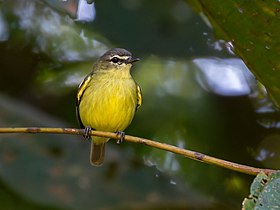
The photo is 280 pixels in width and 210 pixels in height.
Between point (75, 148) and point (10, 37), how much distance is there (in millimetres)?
770

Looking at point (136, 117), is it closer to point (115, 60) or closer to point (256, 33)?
point (115, 60)

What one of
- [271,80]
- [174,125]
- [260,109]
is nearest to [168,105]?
[174,125]

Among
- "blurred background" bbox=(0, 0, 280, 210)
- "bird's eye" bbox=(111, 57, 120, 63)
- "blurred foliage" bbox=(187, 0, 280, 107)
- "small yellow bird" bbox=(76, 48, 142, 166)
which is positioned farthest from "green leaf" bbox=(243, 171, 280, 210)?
"bird's eye" bbox=(111, 57, 120, 63)

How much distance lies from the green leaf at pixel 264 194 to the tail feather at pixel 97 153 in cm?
131

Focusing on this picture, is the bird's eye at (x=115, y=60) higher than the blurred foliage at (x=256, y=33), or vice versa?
the blurred foliage at (x=256, y=33)

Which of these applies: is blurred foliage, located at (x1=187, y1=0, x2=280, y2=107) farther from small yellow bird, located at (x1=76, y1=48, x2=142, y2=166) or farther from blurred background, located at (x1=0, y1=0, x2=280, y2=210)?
small yellow bird, located at (x1=76, y1=48, x2=142, y2=166)

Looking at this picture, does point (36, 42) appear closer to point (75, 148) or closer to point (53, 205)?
point (75, 148)

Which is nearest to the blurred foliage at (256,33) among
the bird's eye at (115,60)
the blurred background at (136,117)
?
the blurred background at (136,117)

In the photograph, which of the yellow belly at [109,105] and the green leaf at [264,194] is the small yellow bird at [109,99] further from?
the green leaf at [264,194]

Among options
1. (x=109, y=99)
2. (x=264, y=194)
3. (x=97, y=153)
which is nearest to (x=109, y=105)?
(x=109, y=99)

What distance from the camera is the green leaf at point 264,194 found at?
1.17 metres

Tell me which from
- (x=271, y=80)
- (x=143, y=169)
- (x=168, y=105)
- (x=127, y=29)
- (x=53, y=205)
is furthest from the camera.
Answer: (x=168, y=105)

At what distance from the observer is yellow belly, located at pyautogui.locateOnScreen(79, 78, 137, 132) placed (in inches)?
98.9

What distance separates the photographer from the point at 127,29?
2.64 metres
